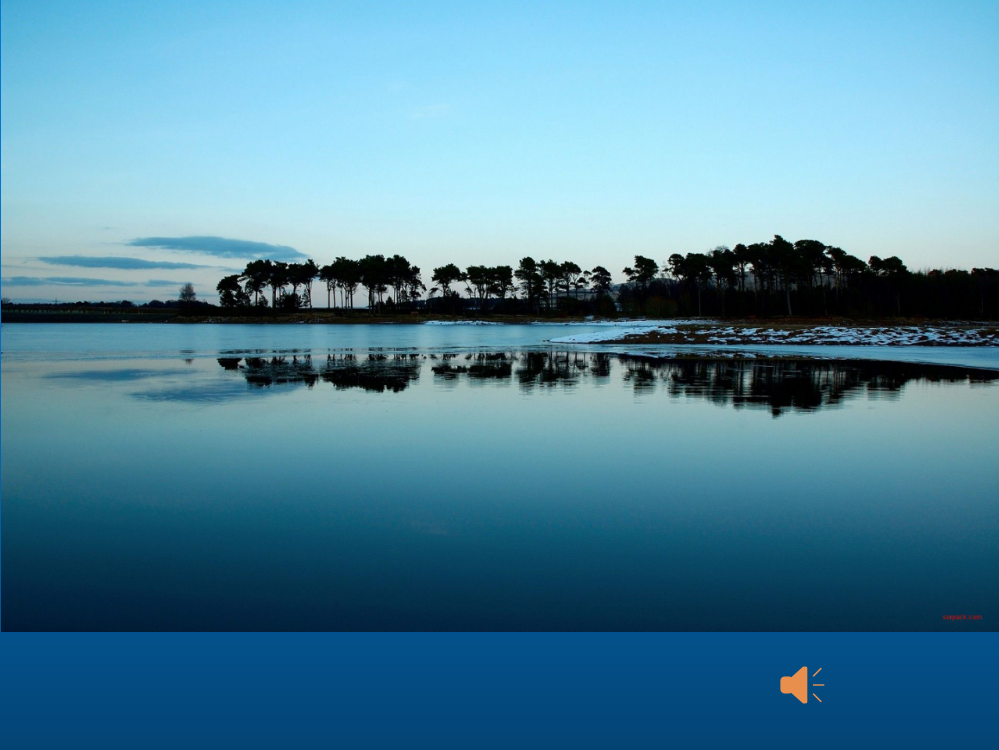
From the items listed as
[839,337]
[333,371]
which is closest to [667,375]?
[333,371]

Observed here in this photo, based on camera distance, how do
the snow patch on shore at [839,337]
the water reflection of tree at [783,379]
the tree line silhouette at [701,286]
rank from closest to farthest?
the water reflection of tree at [783,379] → the snow patch on shore at [839,337] → the tree line silhouette at [701,286]

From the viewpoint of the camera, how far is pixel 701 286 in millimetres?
123125

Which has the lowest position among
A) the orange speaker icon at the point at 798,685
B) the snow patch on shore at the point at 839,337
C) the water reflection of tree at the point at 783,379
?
the orange speaker icon at the point at 798,685

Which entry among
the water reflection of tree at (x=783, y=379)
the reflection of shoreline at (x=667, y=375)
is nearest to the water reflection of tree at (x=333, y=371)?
the reflection of shoreline at (x=667, y=375)

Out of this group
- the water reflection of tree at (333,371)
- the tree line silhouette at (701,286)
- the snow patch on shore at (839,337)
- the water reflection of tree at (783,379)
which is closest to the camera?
the water reflection of tree at (783,379)

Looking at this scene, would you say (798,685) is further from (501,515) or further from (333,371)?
(333,371)

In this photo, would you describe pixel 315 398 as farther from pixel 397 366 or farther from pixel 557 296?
pixel 557 296

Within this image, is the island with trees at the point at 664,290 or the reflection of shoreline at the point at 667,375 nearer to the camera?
the reflection of shoreline at the point at 667,375

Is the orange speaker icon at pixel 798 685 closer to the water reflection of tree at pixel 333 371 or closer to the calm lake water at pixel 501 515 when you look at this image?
the calm lake water at pixel 501 515

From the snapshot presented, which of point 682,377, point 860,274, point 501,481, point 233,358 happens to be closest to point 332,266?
point 860,274

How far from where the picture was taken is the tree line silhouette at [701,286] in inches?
3807

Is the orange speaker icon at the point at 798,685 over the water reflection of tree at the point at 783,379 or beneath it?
beneath

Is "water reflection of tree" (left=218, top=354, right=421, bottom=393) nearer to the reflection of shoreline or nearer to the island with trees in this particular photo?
the reflection of shoreline

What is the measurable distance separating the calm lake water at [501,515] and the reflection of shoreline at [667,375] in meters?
1.42
